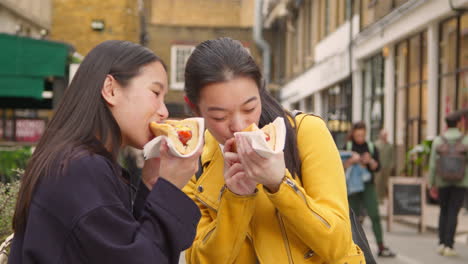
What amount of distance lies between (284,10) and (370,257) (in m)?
34.2

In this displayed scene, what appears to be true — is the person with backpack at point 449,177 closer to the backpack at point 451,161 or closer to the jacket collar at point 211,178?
the backpack at point 451,161

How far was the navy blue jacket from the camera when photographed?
1.76m

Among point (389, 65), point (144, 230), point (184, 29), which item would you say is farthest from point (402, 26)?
point (184, 29)

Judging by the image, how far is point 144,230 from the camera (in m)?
1.83

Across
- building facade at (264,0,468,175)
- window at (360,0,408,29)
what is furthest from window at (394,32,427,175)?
window at (360,0,408,29)

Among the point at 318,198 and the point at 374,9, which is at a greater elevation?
the point at 374,9

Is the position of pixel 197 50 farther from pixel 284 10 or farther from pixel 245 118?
pixel 284 10

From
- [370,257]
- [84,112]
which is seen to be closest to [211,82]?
[84,112]

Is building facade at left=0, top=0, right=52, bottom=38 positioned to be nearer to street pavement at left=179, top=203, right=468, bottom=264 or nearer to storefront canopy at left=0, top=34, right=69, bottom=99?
storefront canopy at left=0, top=34, right=69, bottom=99

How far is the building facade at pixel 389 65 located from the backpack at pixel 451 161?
6.36 metres

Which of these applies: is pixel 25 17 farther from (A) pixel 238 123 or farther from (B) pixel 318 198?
(B) pixel 318 198

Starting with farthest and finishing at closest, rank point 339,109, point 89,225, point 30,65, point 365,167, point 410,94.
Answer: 1. point 339,109
2. point 410,94
3. point 365,167
4. point 30,65
5. point 89,225

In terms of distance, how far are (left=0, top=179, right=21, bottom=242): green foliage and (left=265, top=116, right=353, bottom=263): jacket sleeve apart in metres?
1.39

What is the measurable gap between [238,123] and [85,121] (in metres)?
0.52
